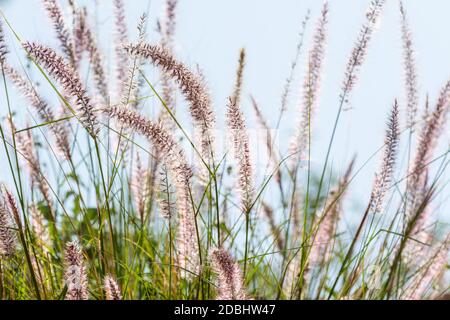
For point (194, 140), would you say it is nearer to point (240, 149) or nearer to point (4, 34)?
point (240, 149)

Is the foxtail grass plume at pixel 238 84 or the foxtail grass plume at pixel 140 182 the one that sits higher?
the foxtail grass plume at pixel 238 84

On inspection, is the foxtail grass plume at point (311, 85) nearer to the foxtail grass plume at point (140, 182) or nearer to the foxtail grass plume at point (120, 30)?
the foxtail grass plume at point (140, 182)

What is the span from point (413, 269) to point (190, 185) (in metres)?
1.24

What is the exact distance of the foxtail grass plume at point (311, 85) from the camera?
2.39 metres

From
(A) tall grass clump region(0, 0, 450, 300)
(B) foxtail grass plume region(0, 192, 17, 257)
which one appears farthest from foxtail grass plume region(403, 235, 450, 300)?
(B) foxtail grass plume region(0, 192, 17, 257)

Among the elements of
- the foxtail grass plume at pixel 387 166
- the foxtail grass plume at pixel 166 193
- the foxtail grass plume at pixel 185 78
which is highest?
the foxtail grass plume at pixel 185 78

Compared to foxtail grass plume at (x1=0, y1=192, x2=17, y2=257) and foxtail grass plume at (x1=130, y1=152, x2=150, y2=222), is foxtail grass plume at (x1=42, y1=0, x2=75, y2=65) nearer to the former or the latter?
foxtail grass plume at (x1=130, y1=152, x2=150, y2=222)

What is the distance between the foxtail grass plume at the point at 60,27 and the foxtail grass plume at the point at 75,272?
0.90m

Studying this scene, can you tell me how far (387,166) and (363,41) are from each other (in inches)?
16.6

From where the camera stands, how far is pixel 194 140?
6.78ft

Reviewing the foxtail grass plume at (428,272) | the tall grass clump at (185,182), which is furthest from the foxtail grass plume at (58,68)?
the foxtail grass plume at (428,272)

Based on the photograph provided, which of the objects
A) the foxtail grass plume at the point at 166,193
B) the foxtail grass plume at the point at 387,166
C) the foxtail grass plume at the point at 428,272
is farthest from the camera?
the foxtail grass plume at the point at 428,272

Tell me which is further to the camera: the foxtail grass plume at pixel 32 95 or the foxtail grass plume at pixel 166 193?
the foxtail grass plume at pixel 32 95
